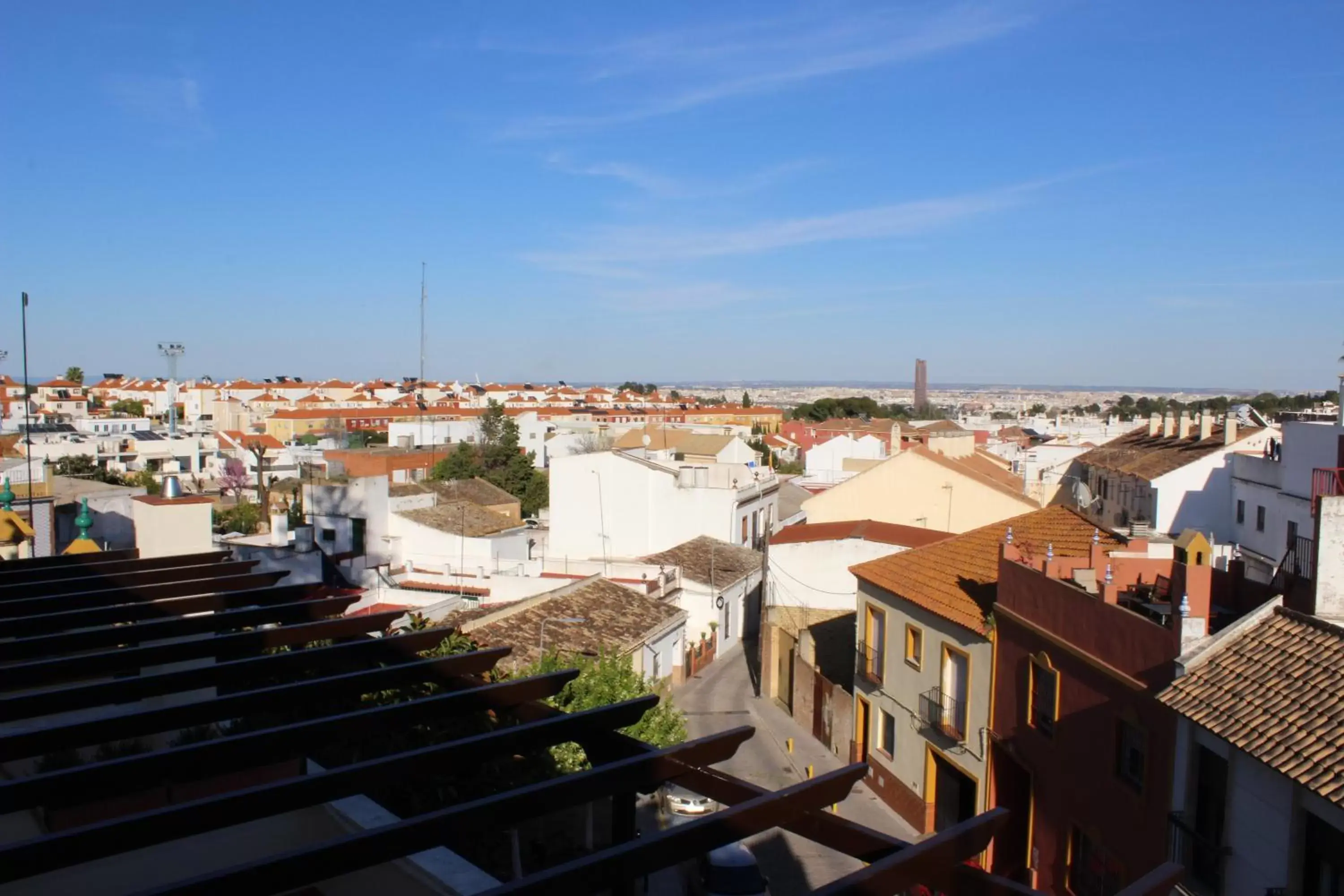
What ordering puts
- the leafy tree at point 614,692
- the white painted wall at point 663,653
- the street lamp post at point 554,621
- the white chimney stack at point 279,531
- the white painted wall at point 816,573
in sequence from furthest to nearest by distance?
the white painted wall at point 816,573, the white chimney stack at point 279,531, the white painted wall at point 663,653, the street lamp post at point 554,621, the leafy tree at point 614,692

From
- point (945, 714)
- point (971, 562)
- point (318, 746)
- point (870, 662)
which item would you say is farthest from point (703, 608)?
point (318, 746)

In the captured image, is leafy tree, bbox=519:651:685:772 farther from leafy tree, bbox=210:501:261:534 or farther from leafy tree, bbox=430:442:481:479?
leafy tree, bbox=430:442:481:479

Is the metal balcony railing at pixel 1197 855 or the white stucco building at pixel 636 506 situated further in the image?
the white stucco building at pixel 636 506

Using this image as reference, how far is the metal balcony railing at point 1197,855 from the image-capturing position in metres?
9.46

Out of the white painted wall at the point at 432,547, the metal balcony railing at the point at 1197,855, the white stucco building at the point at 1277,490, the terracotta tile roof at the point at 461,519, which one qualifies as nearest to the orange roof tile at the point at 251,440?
the terracotta tile roof at the point at 461,519

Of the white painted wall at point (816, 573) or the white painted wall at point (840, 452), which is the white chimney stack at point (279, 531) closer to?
the white painted wall at point (816, 573)

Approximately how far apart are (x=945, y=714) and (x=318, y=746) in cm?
1470

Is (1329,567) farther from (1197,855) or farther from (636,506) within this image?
(636,506)

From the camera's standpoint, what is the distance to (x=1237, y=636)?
1020cm

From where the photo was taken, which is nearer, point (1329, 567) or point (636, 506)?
point (1329, 567)

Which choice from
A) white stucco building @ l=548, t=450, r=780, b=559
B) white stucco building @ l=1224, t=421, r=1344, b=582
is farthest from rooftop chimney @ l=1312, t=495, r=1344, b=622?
white stucco building @ l=548, t=450, r=780, b=559

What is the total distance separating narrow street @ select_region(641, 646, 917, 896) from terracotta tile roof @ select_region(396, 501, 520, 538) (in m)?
7.62

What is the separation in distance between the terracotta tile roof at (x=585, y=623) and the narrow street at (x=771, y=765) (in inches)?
88.2

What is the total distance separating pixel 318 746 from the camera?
3.23 meters
